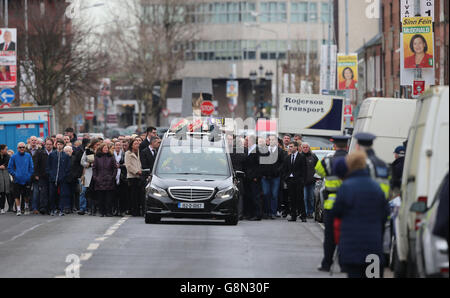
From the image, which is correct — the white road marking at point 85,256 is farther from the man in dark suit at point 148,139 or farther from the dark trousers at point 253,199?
the man in dark suit at point 148,139

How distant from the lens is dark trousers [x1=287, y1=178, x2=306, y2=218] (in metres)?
25.5

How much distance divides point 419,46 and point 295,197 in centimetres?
445

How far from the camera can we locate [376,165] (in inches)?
501

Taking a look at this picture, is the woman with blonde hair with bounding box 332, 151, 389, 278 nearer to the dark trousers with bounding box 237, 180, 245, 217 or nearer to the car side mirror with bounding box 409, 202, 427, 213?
the car side mirror with bounding box 409, 202, 427, 213

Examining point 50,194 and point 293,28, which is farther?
point 293,28

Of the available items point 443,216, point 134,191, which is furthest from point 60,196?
point 443,216

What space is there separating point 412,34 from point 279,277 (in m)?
13.2

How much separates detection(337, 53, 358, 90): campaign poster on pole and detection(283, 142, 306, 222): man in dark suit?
21.3 metres

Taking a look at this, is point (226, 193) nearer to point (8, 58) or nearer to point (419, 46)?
point (419, 46)

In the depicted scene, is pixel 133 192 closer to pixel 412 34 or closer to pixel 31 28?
pixel 412 34

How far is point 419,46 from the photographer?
2562 cm

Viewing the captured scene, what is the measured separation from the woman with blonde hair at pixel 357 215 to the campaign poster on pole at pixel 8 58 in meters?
29.3

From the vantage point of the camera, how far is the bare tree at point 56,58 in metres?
59.5

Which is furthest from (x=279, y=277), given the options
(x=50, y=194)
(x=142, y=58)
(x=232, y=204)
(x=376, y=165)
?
(x=142, y=58)
